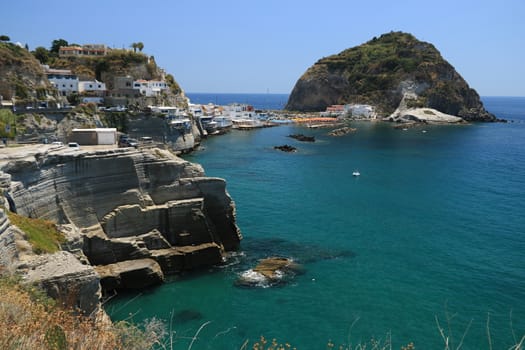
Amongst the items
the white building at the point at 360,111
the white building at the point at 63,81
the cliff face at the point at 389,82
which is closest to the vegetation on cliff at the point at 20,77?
the white building at the point at 63,81

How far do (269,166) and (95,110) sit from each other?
77.8ft

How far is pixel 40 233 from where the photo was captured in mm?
20641

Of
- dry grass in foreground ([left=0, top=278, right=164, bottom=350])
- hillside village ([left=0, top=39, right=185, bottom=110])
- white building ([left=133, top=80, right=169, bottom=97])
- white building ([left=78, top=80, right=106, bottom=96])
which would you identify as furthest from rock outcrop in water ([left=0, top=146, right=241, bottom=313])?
white building ([left=133, top=80, right=169, bottom=97])

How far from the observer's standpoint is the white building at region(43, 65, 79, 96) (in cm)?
6038

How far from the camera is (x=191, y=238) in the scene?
28.7 m

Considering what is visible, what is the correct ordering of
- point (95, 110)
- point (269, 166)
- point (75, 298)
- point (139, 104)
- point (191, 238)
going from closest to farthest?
1. point (75, 298)
2. point (191, 238)
3. point (95, 110)
4. point (269, 166)
5. point (139, 104)

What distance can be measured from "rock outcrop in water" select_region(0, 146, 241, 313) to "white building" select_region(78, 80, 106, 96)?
A: 1571 inches

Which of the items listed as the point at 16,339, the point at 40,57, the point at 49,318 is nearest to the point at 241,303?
the point at 49,318

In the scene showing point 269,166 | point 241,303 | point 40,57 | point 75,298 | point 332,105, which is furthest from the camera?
point 332,105

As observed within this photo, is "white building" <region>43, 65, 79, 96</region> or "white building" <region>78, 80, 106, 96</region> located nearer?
"white building" <region>43, 65, 79, 96</region>

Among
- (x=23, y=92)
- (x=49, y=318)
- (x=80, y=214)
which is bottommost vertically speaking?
(x=80, y=214)

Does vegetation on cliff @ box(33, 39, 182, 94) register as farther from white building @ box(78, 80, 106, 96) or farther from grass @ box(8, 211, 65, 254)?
grass @ box(8, 211, 65, 254)

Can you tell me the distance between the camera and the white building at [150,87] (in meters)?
71.4

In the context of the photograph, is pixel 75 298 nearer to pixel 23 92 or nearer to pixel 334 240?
pixel 334 240
